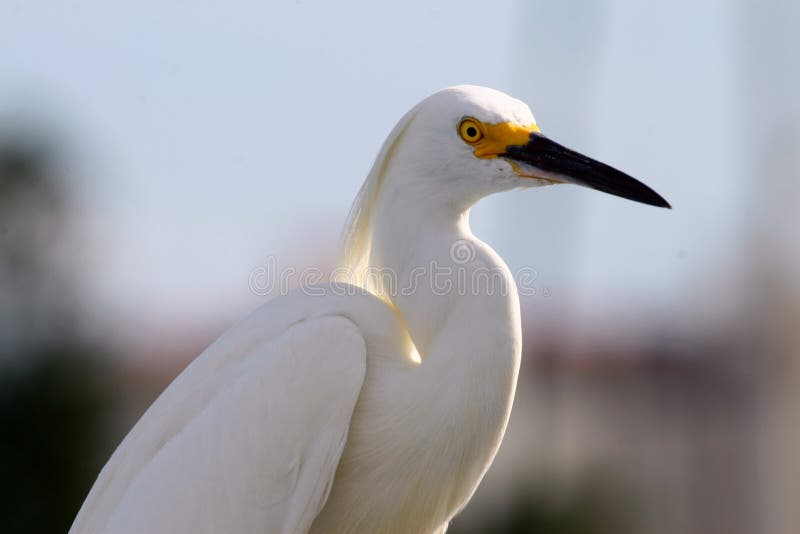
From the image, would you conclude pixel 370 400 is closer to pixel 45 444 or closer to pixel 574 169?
pixel 574 169

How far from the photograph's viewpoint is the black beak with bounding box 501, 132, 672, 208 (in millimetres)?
3836

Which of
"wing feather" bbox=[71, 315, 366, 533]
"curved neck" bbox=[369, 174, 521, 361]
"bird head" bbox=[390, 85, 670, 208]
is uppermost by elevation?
"bird head" bbox=[390, 85, 670, 208]

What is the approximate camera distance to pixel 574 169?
3869mm

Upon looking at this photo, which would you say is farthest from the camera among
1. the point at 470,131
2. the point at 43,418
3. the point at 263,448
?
the point at 43,418

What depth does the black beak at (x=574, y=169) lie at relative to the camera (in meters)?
3.84

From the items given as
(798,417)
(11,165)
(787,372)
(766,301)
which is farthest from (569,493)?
(787,372)

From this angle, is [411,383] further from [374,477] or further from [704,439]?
[704,439]

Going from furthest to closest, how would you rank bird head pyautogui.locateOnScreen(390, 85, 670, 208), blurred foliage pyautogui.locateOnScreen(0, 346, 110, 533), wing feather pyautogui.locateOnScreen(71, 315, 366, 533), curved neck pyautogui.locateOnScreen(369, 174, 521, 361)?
blurred foliage pyautogui.locateOnScreen(0, 346, 110, 533) → bird head pyautogui.locateOnScreen(390, 85, 670, 208) → curved neck pyautogui.locateOnScreen(369, 174, 521, 361) → wing feather pyautogui.locateOnScreen(71, 315, 366, 533)

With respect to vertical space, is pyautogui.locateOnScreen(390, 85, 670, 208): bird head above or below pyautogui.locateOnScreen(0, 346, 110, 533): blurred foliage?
above

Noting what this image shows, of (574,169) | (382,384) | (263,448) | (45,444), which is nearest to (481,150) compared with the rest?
(574,169)

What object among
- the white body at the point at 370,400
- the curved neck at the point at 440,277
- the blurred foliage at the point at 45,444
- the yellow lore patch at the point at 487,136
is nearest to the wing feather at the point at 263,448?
the white body at the point at 370,400

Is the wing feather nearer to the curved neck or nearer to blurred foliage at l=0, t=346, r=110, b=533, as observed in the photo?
the curved neck

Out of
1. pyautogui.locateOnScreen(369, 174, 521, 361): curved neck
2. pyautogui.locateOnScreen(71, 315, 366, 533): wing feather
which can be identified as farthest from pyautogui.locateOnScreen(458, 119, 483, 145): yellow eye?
pyautogui.locateOnScreen(71, 315, 366, 533): wing feather

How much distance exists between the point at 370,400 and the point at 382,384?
0.06 metres
